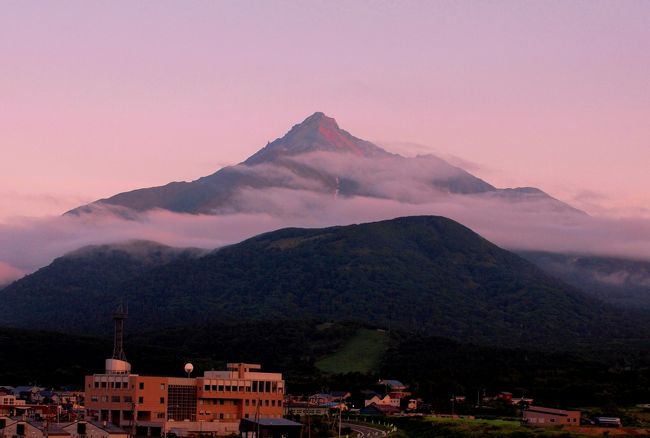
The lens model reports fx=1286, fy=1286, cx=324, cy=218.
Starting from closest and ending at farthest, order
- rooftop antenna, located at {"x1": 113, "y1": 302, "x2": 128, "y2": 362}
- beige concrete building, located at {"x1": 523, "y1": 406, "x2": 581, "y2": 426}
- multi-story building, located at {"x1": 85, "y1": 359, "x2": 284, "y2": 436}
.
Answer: multi-story building, located at {"x1": 85, "y1": 359, "x2": 284, "y2": 436} → beige concrete building, located at {"x1": 523, "y1": 406, "x2": 581, "y2": 426} → rooftop antenna, located at {"x1": 113, "y1": 302, "x2": 128, "y2": 362}

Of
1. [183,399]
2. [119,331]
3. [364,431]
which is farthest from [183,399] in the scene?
[119,331]

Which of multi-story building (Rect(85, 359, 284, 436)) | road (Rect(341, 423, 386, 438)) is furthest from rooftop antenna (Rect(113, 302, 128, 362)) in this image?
road (Rect(341, 423, 386, 438))

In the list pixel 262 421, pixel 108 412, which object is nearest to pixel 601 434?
pixel 262 421

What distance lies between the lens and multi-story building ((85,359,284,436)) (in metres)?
114

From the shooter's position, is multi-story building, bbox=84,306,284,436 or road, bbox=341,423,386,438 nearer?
road, bbox=341,423,386,438

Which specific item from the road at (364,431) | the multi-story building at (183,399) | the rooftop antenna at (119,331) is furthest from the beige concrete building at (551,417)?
the rooftop antenna at (119,331)

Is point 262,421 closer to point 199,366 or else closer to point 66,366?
point 199,366

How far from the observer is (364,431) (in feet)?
382

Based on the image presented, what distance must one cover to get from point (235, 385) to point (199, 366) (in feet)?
238

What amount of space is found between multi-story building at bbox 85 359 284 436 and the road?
7634 mm

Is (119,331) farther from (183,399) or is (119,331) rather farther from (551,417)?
(551,417)

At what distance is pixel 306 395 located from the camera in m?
162

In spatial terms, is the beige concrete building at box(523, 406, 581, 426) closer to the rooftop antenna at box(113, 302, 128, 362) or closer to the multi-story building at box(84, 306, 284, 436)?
the multi-story building at box(84, 306, 284, 436)

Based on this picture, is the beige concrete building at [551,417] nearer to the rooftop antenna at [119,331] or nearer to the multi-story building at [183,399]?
the multi-story building at [183,399]
